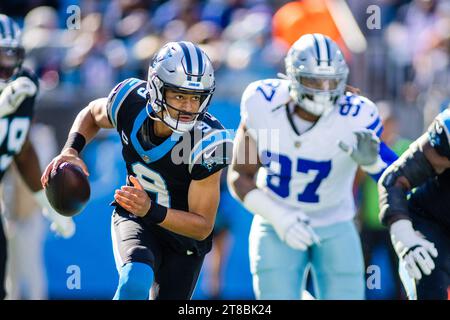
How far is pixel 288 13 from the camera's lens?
944 centimetres

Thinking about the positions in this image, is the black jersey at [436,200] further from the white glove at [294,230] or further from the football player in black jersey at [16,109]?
the football player in black jersey at [16,109]

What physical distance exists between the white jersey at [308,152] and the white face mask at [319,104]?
0.06m

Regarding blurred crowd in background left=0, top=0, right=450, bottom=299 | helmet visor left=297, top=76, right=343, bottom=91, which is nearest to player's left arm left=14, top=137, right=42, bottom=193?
blurred crowd in background left=0, top=0, right=450, bottom=299

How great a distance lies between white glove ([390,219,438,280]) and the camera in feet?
19.1

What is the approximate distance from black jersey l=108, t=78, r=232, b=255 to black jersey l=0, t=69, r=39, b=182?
135cm

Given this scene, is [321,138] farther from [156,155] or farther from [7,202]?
[7,202]

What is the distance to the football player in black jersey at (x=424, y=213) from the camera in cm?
587

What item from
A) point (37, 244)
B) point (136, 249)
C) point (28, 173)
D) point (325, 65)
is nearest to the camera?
point (136, 249)

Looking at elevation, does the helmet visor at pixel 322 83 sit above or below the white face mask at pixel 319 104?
above

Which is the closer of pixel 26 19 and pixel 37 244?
pixel 37 244

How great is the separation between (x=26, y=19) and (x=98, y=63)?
3.74 ft

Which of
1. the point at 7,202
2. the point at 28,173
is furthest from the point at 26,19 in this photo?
the point at 28,173

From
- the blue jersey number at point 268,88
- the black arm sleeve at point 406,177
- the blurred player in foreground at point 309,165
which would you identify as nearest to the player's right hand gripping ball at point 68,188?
the blurred player in foreground at point 309,165

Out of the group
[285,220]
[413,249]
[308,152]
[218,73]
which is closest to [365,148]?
[308,152]
